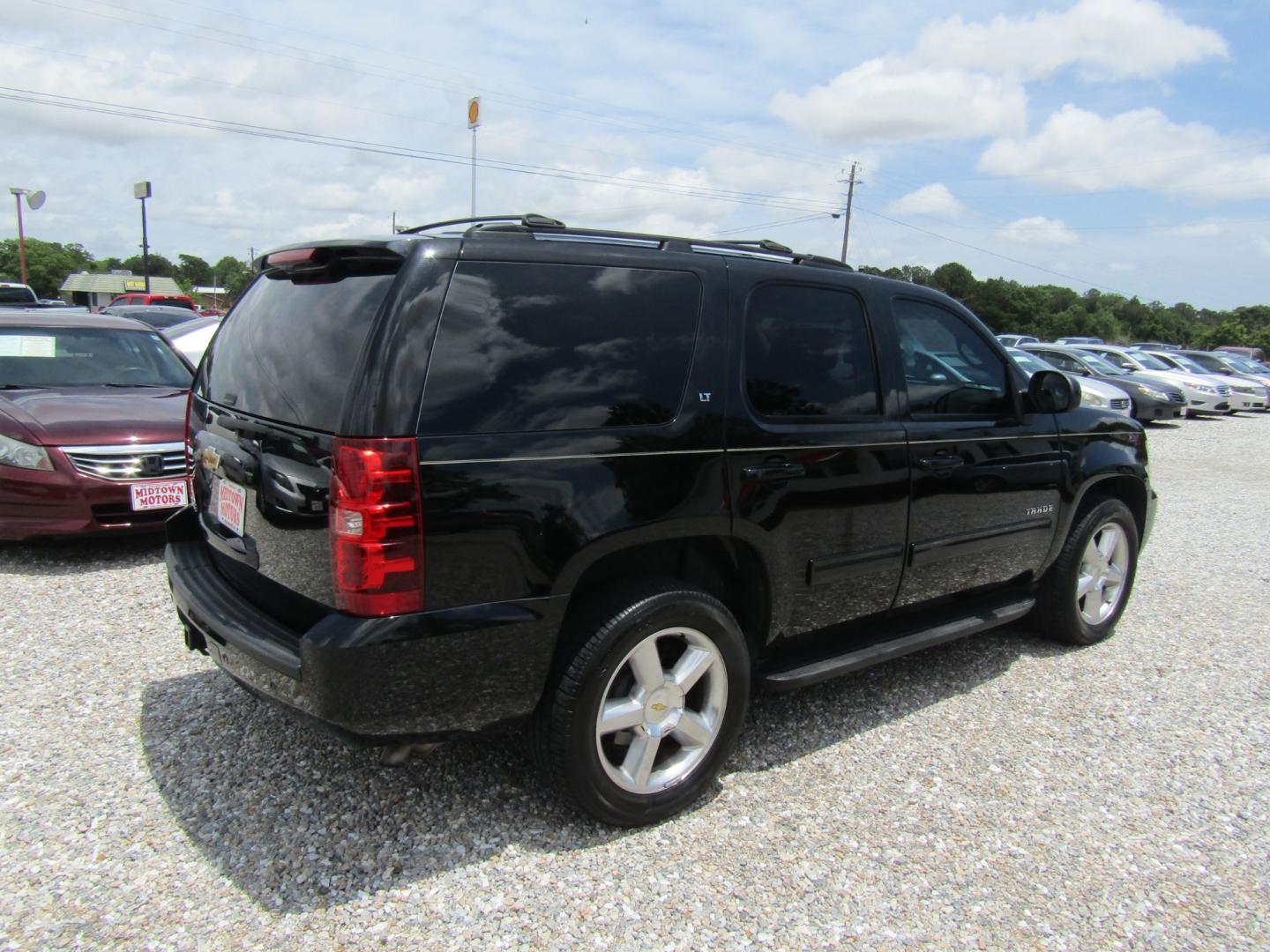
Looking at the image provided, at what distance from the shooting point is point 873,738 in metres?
3.52

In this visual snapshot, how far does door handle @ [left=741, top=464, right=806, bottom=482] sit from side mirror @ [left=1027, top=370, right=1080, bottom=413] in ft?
5.25

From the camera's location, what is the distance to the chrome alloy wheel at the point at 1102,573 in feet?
14.9

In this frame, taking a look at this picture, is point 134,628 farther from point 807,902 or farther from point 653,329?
point 807,902

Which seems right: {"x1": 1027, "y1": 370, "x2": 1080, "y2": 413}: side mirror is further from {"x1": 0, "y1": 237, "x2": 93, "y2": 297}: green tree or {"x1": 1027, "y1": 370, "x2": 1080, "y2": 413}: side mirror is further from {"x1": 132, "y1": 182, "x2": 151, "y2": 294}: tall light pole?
{"x1": 0, "y1": 237, "x2": 93, "y2": 297}: green tree

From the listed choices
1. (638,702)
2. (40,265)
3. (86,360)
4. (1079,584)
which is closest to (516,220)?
(638,702)

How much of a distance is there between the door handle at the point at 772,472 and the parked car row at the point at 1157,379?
1350 cm

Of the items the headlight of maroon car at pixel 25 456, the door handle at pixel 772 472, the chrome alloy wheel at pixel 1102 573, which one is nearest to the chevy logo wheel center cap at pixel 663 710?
the door handle at pixel 772 472

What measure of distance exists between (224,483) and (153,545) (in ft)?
11.3

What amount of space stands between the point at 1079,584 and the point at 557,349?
10.7 feet

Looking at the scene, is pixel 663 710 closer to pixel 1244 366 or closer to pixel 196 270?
pixel 1244 366

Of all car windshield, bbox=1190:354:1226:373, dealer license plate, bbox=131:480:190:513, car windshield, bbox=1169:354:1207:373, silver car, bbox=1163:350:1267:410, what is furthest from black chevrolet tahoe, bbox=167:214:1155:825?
car windshield, bbox=1190:354:1226:373

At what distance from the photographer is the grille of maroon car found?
17.0 feet

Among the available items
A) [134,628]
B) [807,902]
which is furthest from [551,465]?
[134,628]

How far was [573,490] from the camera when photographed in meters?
2.51
